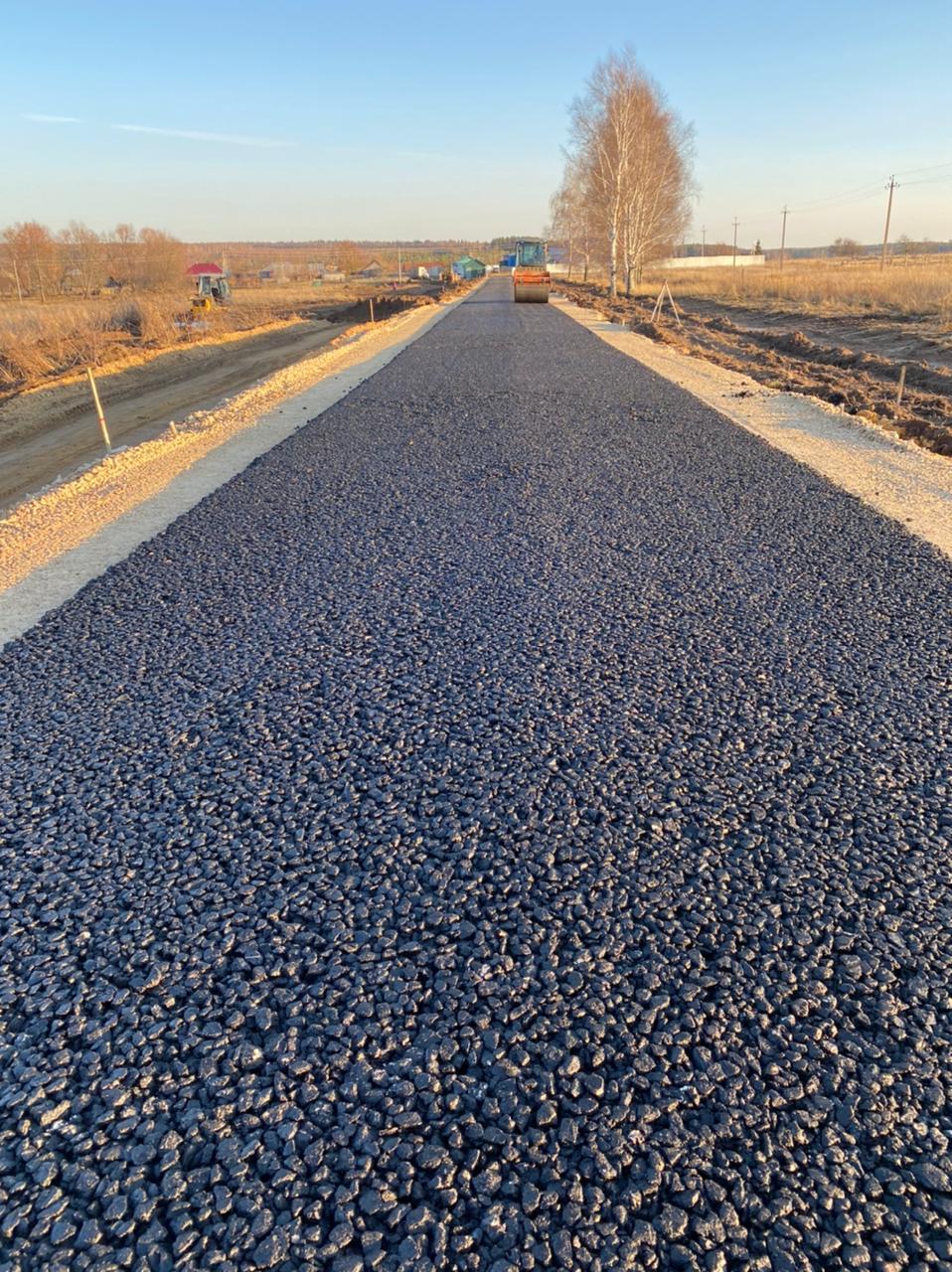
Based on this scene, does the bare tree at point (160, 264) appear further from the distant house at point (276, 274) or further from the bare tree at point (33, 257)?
the distant house at point (276, 274)

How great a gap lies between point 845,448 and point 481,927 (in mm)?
8825

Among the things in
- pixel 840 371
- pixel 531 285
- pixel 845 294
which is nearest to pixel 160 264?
pixel 531 285

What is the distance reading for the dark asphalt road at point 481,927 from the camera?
1.77m

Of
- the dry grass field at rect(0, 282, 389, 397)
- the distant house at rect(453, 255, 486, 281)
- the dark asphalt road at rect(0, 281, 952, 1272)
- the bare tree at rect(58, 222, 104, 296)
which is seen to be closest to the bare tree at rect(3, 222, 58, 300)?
the bare tree at rect(58, 222, 104, 296)

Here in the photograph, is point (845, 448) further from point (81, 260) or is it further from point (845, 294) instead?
point (81, 260)

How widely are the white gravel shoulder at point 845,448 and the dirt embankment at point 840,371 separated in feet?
1.98

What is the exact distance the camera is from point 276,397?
14.0m

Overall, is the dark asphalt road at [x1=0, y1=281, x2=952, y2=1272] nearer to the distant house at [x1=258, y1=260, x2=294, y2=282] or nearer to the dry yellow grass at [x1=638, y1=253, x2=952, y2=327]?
the dry yellow grass at [x1=638, y1=253, x2=952, y2=327]

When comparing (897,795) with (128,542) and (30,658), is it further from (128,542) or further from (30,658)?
(128,542)

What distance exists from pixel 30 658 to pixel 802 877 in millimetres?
4196

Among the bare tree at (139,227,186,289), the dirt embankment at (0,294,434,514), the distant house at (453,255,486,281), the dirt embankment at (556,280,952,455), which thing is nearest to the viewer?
the dirt embankment at (556,280,952,455)

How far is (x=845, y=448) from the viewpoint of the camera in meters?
9.43

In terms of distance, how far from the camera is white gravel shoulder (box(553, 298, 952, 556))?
718cm

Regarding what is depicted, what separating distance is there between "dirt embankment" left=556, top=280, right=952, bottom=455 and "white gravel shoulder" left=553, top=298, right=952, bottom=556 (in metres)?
0.60
